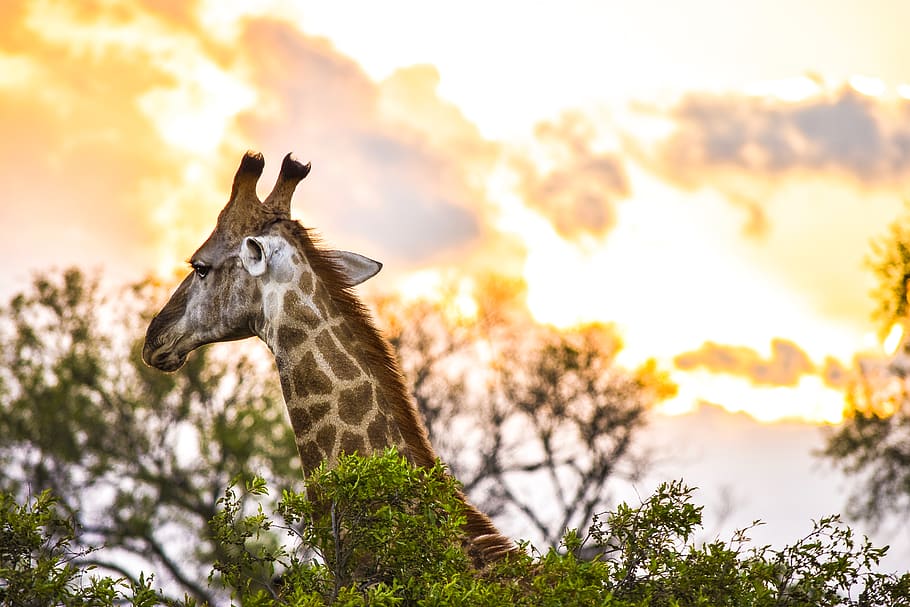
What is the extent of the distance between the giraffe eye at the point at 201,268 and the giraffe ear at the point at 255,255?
1.49 feet

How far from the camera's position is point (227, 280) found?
29.3 feet

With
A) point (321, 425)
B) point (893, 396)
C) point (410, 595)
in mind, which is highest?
point (893, 396)

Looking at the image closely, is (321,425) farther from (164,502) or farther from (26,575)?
(164,502)

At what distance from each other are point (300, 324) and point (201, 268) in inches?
42.5

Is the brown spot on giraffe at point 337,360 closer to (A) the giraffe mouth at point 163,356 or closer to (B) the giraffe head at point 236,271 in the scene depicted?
(B) the giraffe head at point 236,271

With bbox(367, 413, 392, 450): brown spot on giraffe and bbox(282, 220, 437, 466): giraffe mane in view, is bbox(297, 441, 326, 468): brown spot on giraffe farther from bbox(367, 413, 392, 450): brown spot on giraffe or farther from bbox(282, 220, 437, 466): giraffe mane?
bbox(282, 220, 437, 466): giraffe mane

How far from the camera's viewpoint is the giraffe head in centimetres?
873

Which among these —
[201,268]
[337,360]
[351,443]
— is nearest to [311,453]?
[351,443]

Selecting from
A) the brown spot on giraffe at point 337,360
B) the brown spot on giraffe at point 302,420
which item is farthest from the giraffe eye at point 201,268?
the brown spot on giraffe at point 302,420

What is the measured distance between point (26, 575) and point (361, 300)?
3066mm

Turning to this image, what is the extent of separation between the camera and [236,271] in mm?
8898

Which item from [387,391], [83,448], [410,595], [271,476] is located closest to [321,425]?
[387,391]

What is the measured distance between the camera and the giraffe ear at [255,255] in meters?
8.63

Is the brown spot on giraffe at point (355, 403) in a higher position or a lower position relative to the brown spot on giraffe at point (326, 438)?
higher
